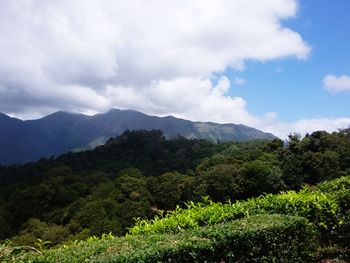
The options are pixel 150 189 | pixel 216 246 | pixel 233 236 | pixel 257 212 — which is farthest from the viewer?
pixel 150 189

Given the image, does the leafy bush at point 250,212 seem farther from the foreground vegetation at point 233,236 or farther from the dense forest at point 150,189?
the dense forest at point 150,189

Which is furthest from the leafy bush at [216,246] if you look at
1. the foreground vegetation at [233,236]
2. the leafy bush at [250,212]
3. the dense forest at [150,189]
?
the dense forest at [150,189]

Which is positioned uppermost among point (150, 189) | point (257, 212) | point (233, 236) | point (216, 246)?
point (257, 212)

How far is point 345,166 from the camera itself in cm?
4850

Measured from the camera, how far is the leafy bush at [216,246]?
4176mm

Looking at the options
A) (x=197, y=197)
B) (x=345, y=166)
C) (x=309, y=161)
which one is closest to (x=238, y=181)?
(x=197, y=197)

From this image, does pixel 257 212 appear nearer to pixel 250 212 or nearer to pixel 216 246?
pixel 250 212

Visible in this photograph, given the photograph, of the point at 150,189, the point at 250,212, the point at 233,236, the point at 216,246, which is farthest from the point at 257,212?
the point at 150,189

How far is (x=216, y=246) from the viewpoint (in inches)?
189

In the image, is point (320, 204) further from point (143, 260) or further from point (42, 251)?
point (42, 251)

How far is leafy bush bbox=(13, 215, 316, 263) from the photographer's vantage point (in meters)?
4.18

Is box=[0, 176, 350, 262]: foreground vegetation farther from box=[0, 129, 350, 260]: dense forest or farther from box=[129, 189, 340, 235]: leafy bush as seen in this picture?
box=[0, 129, 350, 260]: dense forest

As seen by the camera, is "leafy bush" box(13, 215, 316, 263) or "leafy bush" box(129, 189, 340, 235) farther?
"leafy bush" box(129, 189, 340, 235)

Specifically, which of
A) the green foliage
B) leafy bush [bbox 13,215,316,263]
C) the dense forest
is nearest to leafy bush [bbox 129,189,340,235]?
the green foliage
